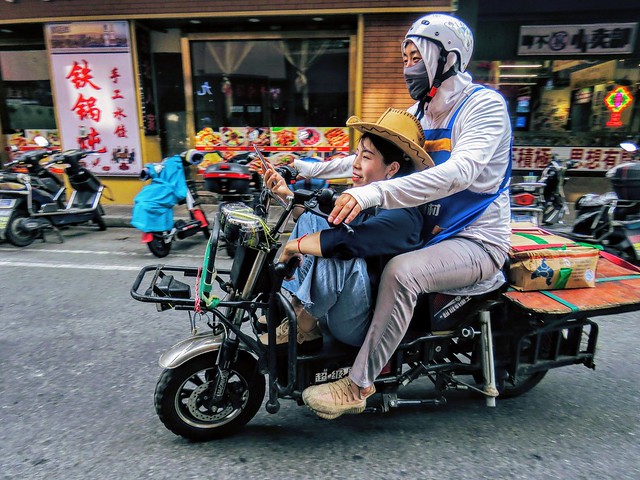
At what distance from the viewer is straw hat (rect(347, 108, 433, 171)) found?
217 centimetres

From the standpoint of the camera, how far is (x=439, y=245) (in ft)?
7.70

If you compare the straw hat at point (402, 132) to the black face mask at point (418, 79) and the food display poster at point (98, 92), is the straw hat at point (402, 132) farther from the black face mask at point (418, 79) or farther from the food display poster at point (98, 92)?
the food display poster at point (98, 92)

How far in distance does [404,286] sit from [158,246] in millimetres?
4720

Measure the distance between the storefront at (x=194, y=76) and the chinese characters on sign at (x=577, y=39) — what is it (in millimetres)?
2638

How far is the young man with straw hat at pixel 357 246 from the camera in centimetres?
211

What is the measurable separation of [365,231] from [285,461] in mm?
1280

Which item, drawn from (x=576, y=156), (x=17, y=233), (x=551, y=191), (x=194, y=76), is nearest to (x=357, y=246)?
(x=17, y=233)

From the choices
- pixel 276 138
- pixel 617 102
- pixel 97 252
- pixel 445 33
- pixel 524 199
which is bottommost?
pixel 97 252

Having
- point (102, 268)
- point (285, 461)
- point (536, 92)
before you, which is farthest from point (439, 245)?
point (536, 92)

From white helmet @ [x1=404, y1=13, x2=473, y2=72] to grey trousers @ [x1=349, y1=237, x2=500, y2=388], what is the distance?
1.02 meters

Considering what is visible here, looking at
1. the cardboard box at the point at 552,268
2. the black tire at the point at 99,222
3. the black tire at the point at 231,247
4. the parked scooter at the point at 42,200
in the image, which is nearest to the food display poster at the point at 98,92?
the parked scooter at the point at 42,200

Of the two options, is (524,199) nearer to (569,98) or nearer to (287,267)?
(287,267)

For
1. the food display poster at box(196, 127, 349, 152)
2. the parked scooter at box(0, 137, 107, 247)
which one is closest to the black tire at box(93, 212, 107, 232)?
the parked scooter at box(0, 137, 107, 247)

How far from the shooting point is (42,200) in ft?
22.9
